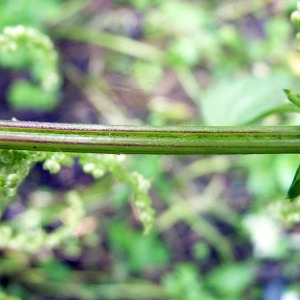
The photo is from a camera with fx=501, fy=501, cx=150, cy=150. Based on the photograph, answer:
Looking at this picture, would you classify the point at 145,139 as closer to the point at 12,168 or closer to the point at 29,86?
the point at 12,168

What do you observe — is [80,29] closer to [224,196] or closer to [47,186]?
[47,186]

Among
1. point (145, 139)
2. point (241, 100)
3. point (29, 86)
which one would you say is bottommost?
point (145, 139)

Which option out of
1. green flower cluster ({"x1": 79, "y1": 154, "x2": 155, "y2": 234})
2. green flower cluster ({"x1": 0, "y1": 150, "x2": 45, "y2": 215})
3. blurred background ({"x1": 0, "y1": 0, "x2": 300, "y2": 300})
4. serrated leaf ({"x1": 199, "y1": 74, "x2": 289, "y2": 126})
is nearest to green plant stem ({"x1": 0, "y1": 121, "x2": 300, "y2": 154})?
green flower cluster ({"x1": 0, "y1": 150, "x2": 45, "y2": 215})

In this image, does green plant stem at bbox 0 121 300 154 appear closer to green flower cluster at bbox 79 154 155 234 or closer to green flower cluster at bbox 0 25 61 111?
green flower cluster at bbox 79 154 155 234

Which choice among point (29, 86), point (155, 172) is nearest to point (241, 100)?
point (155, 172)

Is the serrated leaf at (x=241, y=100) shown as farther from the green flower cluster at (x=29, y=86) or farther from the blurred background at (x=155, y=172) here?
the green flower cluster at (x=29, y=86)

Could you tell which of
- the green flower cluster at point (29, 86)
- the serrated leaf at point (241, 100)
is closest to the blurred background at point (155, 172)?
the green flower cluster at point (29, 86)
